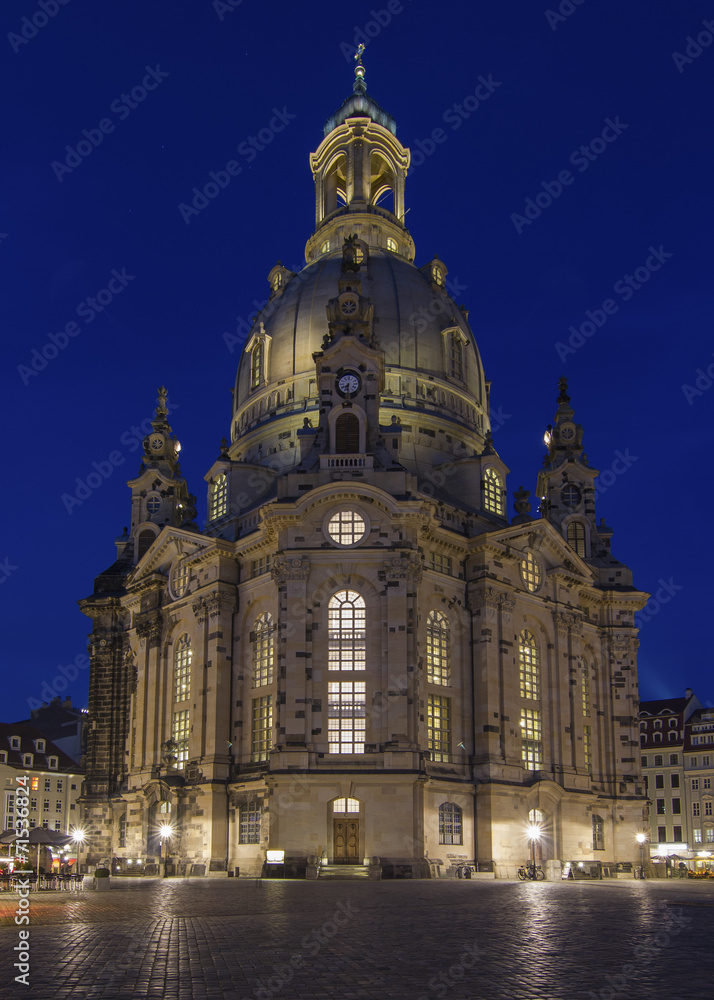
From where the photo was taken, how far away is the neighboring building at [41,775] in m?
110

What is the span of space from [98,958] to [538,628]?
209ft

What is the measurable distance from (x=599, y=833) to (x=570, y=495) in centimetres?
2948

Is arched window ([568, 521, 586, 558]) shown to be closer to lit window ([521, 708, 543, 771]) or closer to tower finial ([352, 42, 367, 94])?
lit window ([521, 708, 543, 771])

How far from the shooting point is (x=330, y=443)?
72.5 m

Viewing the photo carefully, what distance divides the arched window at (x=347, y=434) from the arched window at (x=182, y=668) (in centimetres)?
2015

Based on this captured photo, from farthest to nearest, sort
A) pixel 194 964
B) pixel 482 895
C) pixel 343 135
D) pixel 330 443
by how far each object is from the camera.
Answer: pixel 343 135
pixel 330 443
pixel 482 895
pixel 194 964

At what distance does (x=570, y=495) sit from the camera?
97.8m

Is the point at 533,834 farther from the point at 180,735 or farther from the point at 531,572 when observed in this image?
the point at 180,735

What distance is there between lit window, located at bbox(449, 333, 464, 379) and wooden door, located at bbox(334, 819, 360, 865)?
41.3 m

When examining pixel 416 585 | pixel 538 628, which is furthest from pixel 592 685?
pixel 416 585

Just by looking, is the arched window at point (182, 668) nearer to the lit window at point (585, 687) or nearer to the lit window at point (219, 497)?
the lit window at point (219, 497)

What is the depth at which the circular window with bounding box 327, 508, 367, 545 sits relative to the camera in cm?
6912

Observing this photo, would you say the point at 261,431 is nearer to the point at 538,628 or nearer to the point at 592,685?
the point at 538,628

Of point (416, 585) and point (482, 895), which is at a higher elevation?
point (416, 585)
